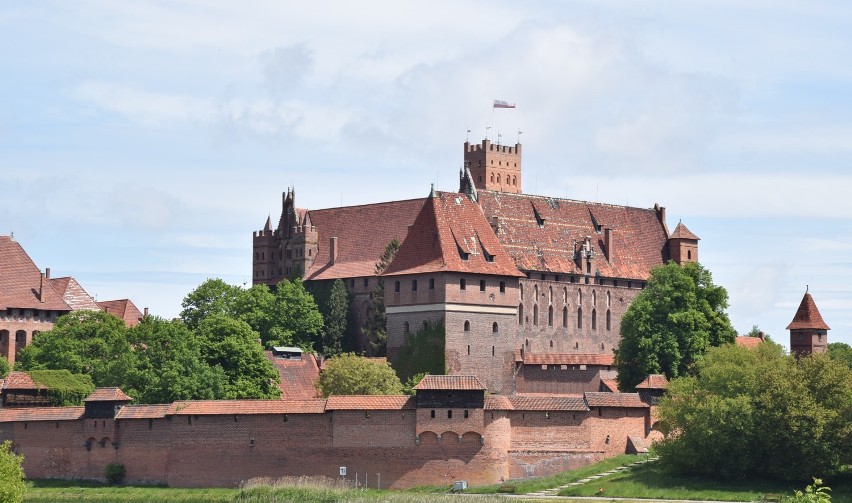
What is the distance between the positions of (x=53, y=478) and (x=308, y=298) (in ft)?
112

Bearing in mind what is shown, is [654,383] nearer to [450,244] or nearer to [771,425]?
[771,425]

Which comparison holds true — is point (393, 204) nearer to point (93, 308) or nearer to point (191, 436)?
point (93, 308)

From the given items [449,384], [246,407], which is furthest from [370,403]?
[246,407]

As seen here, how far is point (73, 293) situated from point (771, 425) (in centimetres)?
5554

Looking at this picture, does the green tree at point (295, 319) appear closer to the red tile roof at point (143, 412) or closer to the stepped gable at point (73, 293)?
the stepped gable at point (73, 293)

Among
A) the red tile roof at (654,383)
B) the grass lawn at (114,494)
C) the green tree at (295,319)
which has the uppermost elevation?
the green tree at (295,319)

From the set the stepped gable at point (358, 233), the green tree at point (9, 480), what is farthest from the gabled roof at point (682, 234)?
the green tree at point (9, 480)

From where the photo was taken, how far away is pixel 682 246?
12781cm

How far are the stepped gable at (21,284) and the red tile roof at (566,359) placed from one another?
28501 mm

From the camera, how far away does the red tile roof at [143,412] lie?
84938mm

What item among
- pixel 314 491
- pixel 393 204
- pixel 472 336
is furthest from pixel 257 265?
pixel 314 491

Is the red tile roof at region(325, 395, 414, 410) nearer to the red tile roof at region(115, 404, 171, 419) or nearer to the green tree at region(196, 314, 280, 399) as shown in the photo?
the red tile roof at region(115, 404, 171, 419)

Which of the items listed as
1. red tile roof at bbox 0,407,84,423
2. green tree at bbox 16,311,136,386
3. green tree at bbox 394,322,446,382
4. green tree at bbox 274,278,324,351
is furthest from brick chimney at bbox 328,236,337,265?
red tile roof at bbox 0,407,84,423

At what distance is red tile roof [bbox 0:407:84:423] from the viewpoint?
8719cm
